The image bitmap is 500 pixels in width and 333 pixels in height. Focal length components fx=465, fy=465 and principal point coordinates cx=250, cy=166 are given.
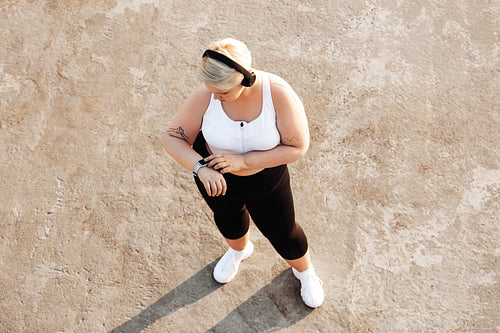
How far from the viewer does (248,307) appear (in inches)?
Answer: 125

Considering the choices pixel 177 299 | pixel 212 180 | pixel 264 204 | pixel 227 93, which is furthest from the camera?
pixel 177 299

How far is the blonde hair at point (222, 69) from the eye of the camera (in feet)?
6.47

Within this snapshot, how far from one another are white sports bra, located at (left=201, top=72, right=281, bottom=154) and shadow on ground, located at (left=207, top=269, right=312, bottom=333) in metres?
1.32

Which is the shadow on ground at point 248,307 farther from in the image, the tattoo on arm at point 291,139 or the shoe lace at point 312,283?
the tattoo on arm at point 291,139

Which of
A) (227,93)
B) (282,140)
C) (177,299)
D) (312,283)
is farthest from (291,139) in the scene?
(177,299)

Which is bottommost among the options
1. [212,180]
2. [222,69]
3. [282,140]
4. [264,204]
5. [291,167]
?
[291,167]

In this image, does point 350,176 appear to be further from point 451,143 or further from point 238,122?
point 238,122

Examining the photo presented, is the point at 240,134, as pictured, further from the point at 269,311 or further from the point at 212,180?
the point at 269,311

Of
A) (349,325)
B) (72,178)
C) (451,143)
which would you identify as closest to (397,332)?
(349,325)

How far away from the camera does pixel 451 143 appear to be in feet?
12.3

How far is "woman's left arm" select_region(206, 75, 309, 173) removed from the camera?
2.20 meters

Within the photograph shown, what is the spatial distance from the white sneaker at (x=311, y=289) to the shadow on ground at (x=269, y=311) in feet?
0.25

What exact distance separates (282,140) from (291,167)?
146cm

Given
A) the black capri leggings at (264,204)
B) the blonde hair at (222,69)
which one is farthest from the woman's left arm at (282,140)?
the blonde hair at (222,69)
